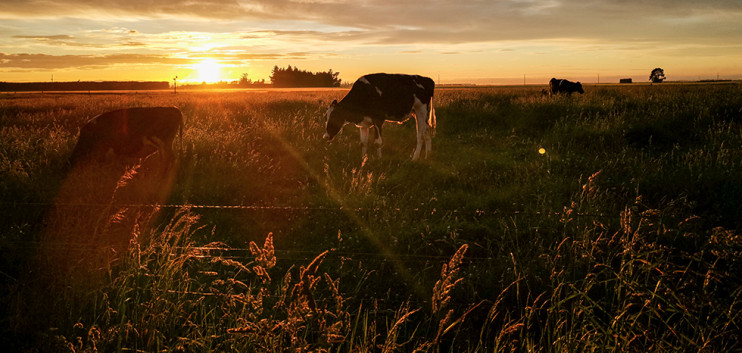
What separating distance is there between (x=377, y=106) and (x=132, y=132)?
6.38m

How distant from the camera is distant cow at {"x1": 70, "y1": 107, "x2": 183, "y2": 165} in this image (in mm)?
9688

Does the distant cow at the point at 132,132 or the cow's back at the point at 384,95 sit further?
the cow's back at the point at 384,95

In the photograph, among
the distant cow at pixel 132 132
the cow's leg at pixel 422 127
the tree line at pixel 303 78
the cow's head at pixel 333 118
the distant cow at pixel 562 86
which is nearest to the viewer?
the distant cow at pixel 132 132

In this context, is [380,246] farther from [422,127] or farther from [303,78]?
[303,78]

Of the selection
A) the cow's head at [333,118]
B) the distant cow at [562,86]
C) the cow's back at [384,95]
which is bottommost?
the cow's head at [333,118]

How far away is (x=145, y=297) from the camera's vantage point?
419cm

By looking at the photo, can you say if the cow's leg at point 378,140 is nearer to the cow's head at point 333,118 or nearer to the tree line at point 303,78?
the cow's head at point 333,118

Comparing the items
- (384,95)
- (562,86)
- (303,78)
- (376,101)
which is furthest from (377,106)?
(303,78)

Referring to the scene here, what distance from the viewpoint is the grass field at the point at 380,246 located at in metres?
3.43

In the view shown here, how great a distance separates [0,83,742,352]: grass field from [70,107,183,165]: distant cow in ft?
1.44

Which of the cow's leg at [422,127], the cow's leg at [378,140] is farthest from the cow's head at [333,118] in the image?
the cow's leg at [422,127]

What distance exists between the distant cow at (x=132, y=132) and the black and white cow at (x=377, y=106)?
14.5ft

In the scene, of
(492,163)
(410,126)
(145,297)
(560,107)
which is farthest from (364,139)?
(560,107)

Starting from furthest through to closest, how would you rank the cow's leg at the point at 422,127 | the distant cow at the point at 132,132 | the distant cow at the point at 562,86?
the distant cow at the point at 562,86
the cow's leg at the point at 422,127
the distant cow at the point at 132,132
